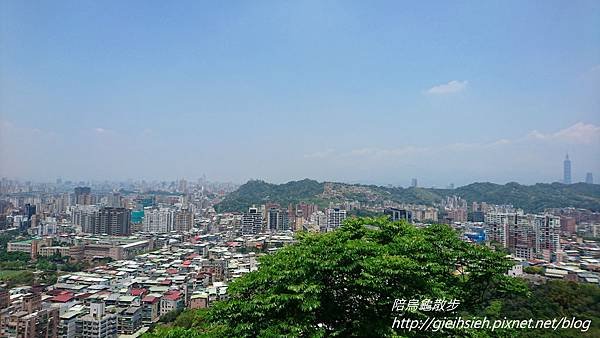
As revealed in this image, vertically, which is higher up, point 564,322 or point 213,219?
point 564,322

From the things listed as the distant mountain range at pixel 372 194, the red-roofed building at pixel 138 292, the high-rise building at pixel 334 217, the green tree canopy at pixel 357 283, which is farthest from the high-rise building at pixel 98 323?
the distant mountain range at pixel 372 194

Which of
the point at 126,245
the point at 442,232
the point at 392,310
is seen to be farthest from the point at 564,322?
the point at 126,245

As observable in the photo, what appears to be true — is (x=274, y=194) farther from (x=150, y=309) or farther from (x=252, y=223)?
(x=150, y=309)

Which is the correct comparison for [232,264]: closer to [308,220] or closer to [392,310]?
[308,220]

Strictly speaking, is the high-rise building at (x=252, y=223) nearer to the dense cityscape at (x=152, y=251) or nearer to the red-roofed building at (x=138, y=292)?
the dense cityscape at (x=152, y=251)

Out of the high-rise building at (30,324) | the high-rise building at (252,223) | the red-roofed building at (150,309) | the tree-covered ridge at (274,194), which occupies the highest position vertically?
the tree-covered ridge at (274,194)

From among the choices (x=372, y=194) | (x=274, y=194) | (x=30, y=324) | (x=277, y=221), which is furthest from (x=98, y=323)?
(x=372, y=194)

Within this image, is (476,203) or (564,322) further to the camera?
(476,203)

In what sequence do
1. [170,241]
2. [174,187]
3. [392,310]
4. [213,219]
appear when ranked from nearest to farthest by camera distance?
[392,310], [170,241], [213,219], [174,187]
